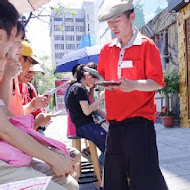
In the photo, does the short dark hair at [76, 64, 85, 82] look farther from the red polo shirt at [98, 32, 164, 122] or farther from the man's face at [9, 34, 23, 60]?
the man's face at [9, 34, 23, 60]

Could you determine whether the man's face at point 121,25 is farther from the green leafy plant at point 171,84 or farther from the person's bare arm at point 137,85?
the green leafy plant at point 171,84

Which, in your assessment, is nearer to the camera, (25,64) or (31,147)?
(31,147)

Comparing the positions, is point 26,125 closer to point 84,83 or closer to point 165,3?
point 84,83

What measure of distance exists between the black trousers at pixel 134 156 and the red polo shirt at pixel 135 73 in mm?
69

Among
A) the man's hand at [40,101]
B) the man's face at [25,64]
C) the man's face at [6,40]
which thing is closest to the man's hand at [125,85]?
the man's hand at [40,101]

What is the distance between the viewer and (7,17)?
1177 mm

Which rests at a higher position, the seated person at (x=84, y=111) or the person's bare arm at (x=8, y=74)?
the person's bare arm at (x=8, y=74)

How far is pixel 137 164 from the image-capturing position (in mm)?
1912

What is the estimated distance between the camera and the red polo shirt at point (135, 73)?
188 cm

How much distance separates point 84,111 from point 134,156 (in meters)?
1.09

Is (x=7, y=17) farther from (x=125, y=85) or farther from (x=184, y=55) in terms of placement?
(x=184, y=55)

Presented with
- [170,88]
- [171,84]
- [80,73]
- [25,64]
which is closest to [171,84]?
[171,84]

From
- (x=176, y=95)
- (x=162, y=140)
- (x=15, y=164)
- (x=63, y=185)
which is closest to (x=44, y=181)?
(x=15, y=164)

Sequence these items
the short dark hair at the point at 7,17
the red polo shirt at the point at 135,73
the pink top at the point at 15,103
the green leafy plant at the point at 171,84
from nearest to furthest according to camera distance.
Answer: the short dark hair at the point at 7,17, the pink top at the point at 15,103, the red polo shirt at the point at 135,73, the green leafy plant at the point at 171,84
